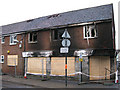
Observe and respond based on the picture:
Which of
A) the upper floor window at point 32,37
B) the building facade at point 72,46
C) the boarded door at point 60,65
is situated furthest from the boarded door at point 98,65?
the upper floor window at point 32,37

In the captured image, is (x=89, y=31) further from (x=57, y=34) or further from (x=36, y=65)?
(x=36, y=65)

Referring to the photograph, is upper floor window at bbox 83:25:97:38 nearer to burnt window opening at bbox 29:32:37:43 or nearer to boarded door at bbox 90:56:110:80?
boarded door at bbox 90:56:110:80

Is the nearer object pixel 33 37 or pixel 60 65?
pixel 60 65

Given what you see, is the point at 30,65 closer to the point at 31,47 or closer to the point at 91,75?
the point at 31,47

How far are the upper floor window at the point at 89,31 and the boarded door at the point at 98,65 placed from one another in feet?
6.59

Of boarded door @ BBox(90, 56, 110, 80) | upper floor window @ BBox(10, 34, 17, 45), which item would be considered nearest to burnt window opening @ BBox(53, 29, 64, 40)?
boarded door @ BBox(90, 56, 110, 80)

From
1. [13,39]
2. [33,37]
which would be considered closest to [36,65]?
[33,37]

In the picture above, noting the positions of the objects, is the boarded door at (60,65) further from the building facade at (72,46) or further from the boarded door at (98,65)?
the boarded door at (98,65)

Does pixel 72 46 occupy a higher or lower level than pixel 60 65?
higher

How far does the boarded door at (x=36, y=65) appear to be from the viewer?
16877mm

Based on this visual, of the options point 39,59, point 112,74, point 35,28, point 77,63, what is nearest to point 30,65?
point 39,59

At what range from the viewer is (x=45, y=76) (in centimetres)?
1652

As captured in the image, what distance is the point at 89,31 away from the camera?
14992 millimetres

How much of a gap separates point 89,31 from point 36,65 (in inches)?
266
